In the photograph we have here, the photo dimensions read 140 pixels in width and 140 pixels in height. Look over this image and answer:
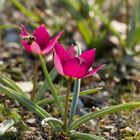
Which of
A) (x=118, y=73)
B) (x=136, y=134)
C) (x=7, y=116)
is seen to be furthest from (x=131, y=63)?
(x=7, y=116)

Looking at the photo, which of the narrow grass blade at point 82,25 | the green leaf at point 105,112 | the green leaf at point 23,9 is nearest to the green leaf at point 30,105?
the green leaf at point 105,112

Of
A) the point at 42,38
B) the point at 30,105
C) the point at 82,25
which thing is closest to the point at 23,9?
the point at 82,25

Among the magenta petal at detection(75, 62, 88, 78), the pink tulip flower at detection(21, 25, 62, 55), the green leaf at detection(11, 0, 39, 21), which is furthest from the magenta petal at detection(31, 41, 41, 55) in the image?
the green leaf at detection(11, 0, 39, 21)

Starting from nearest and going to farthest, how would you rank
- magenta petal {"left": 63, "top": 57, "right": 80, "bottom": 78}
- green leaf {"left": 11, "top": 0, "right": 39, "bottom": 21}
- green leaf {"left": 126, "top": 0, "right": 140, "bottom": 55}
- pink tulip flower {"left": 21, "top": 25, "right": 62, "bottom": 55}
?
magenta petal {"left": 63, "top": 57, "right": 80, "bottom": 78}
pink tulip flower {"left": 21, "top": 25, "right": 62, "bottom": 55}
green leaf {"left": 11, "top": 0, "right": 39, "bottom": 21}
green leaf {"left": 126, "top": 0, "right": 140, "bottom": 55}

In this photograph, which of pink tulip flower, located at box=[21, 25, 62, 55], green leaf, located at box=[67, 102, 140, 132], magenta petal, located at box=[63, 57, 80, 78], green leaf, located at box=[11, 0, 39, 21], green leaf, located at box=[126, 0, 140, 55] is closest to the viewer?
magenta petal, located at box=[63, 57, 80, 78]

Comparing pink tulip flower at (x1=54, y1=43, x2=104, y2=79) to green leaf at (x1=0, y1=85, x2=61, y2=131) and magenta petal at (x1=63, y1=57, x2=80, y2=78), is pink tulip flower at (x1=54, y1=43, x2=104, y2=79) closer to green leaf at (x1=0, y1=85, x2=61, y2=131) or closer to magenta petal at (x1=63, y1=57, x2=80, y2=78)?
magenta petal at (x1=63, y1=57, x2=80, y2=78)

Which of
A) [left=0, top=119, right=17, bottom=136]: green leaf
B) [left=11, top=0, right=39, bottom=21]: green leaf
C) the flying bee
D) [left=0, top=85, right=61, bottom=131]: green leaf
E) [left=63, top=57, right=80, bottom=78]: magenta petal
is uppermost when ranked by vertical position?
[left=11, top=0, right=39, bottom=21]: green leaf

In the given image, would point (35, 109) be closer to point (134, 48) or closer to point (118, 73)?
point (118, 73)
